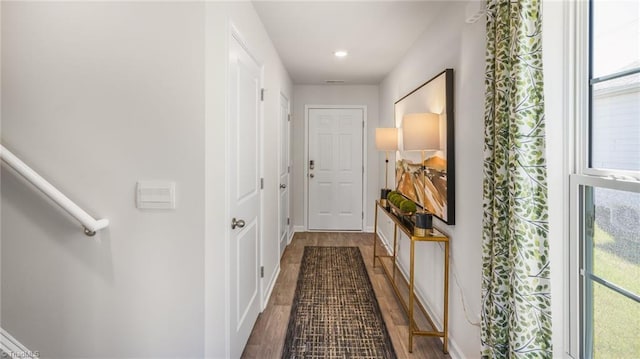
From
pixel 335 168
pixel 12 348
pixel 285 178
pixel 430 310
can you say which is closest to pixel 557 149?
pixel 430 310

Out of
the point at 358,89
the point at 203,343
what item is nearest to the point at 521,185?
the point at 203,343

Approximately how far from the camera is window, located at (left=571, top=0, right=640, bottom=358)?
984 mm

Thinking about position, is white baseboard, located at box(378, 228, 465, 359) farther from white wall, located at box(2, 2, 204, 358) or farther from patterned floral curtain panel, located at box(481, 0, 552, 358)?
white wall, located at box(2, 2, 204, 358)

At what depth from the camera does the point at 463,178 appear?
1.83 meters

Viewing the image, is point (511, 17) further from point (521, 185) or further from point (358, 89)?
point (358, 89)

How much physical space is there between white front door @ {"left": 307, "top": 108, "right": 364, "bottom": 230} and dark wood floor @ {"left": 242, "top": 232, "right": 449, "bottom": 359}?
3.95ft

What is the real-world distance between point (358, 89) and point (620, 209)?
410 centimetres

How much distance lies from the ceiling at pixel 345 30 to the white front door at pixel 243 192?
19.6 inches

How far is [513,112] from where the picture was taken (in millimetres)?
1128

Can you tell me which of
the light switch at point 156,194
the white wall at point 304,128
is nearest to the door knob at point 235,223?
the light switch at point 156,194

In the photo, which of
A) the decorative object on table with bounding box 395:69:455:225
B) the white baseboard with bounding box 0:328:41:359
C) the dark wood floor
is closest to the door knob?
the dark wood floor

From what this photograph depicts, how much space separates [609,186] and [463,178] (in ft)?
2.61

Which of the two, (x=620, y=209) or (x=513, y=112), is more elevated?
(x=513, y=112)

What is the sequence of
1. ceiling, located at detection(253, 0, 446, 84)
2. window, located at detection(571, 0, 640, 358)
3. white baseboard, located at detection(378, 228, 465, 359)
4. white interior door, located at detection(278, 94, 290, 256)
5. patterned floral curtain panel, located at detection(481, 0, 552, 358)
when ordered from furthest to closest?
white interior door, located at detection(278, 94, 290, 256), ceiling, located at detection(253, 0, 446, 84), white baseboard, located at detection(378, 228, 465, 359), patterned floral curtain panel, located at detection(481, 0, 552, 358), window, located at detection(571, 0, 640, 358)
